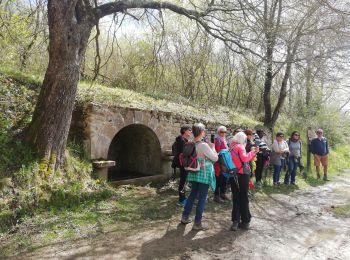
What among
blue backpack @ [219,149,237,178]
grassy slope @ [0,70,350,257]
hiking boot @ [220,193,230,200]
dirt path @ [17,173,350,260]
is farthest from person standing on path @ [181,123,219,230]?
hiking boot @ [220,193,230,200]

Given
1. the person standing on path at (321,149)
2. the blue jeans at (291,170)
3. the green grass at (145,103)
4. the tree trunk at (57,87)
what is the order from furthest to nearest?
the person standing on path at (321,149), the blue jeans at (291,170), the green grass at (145,103), the tree trunk at (57,87)

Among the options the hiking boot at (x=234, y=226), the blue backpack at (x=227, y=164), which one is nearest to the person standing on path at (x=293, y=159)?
the hiking boot at (x=234, y=226)

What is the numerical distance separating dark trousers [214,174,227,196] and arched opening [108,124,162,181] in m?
2.24

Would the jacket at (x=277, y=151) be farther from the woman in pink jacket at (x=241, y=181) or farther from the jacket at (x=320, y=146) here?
the woman in pink jacket at (x=241, y=181)

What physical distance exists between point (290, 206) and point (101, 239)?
424 cm

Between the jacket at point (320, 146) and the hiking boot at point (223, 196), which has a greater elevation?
the jacket at point (320, 146)

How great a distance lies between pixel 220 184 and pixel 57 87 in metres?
3.72

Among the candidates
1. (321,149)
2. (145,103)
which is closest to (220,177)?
(145,103)

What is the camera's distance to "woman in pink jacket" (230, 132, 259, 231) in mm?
5098

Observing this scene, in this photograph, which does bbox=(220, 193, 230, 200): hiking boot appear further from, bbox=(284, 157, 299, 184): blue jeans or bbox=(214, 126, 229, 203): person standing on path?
bbox=(284, 157, 299, 184): blue jeans

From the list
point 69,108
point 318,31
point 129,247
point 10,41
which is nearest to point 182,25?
point 10,41

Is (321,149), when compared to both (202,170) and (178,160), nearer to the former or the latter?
(178,160)

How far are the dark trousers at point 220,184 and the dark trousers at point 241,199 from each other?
167 cm

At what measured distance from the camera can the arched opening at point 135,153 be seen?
9156 mm
